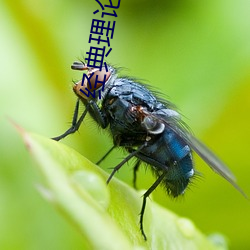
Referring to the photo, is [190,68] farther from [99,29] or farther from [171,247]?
[171,247]

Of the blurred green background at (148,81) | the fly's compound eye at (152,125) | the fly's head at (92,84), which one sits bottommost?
the blurred green background at (148,81)

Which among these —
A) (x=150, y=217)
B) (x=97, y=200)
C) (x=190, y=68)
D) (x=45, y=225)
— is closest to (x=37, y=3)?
(x=190, y=68)

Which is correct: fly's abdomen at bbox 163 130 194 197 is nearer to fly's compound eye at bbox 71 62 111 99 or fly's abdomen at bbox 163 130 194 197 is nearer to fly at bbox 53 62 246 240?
fly at bbox 53 62 246 240

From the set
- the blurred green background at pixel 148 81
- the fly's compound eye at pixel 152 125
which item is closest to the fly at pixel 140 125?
the fly's compound eye at pixel 152 125

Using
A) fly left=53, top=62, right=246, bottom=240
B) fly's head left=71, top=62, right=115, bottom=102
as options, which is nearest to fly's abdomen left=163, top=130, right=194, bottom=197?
fly left=53, top=62, right=246, bottom=240

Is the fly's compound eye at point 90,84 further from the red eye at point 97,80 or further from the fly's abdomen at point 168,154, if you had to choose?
the fly's abdomen at point 168,154

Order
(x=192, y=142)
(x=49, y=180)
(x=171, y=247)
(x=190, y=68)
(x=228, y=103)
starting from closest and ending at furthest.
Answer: (x=49, y=180) < (x=171, y=247) < (x=192, y=142) < (x=228, y=103) < (x=190, y=68)

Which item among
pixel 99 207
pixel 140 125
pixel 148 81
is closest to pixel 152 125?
pixel 140 125

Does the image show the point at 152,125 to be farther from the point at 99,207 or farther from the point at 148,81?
the point at 99,207
